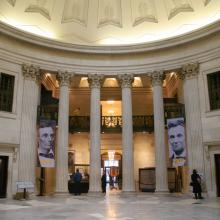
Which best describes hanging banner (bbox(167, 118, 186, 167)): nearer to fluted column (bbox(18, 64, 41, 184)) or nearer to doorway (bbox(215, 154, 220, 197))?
doorway (bbox(215, 154, 220, 197))

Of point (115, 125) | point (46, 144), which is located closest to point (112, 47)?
point (115, 125)

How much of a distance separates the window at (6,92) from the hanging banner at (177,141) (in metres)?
8.77

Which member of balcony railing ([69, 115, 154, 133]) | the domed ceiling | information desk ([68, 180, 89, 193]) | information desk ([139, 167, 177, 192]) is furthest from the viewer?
balcony railing ([69, 115, 154, 133])

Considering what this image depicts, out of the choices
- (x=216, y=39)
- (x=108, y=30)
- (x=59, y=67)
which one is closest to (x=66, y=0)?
(x=108, y=30)

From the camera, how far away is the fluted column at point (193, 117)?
15.7 m

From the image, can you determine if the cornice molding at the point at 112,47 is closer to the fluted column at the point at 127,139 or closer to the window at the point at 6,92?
the fluted column at the point at 127,139

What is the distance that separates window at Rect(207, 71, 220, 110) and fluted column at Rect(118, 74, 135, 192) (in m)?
4.61

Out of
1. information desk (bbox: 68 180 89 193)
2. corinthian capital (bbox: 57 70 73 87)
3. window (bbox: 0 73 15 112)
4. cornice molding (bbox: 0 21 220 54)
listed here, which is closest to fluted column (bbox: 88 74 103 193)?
corinthian capital (bbox: 57 70 73 87)

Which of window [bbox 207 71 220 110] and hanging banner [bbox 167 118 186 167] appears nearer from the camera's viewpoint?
window [bbox 207 71 220 110]

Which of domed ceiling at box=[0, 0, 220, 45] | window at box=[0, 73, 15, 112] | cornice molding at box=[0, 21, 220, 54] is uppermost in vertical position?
domed ceiling at box=[0, 0, 220, 45]

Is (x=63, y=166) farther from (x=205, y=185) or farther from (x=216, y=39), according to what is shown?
(x=216, y=39)

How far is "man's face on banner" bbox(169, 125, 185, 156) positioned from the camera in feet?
53.1

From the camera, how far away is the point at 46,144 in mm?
16328

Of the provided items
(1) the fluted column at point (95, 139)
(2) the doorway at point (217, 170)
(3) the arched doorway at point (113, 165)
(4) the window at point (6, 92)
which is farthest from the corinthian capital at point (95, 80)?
(2) the doorway at point (217, 170)
